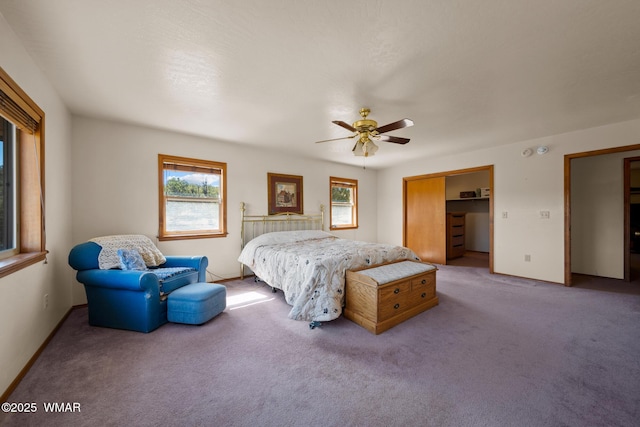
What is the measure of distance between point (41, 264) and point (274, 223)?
320 cm

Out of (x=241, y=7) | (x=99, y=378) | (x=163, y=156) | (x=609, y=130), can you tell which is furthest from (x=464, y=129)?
(x=99, y=378)

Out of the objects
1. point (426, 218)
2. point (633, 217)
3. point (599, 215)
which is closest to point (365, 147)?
point (426, 218)

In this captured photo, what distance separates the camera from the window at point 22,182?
1.94 meters

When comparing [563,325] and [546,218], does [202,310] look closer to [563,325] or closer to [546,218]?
[563,325]

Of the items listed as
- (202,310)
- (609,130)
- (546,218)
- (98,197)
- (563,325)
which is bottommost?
(563,325)

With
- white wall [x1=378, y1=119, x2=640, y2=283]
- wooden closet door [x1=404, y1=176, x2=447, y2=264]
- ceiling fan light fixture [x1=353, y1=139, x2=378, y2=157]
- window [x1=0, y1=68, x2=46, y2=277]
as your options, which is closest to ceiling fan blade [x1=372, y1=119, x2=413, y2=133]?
ceiling fan light fixture [x1=353, y1=139, x2=378, y2=157]

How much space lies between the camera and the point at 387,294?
100 inches

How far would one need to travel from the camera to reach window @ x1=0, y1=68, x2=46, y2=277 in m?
1.94

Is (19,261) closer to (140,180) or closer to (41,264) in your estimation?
(41,264)

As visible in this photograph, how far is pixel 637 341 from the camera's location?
7.42 ft

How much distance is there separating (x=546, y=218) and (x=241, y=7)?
5309mm

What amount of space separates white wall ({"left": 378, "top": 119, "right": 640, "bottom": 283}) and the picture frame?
2.54 m

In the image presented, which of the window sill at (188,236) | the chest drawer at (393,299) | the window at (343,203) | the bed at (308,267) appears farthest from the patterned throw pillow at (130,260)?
the window at (343,203)

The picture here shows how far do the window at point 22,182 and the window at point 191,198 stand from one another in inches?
59.6
